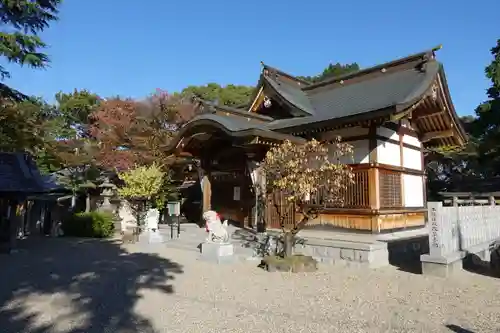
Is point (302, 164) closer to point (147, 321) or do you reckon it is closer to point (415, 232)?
point (147, 321)

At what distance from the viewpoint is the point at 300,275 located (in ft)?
28.3

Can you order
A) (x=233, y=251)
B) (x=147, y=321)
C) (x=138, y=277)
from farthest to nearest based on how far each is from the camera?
(x=233, y=251)
(x=138, y=277)
(x=147, y=321)

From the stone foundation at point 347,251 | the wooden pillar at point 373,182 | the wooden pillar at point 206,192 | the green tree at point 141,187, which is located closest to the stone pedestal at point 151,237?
the green tree at point 141,187

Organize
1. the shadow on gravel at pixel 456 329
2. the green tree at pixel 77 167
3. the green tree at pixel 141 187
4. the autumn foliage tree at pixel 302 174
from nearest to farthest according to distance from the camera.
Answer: the shadow on gravel at pixel 456 329, the autumn foliage tree at pixel 302 174, the green tree at pixel 141 187, the green tree at pixel 77 167

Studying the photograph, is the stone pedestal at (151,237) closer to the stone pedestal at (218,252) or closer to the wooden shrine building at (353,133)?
the wooden shrine building at (353,133)

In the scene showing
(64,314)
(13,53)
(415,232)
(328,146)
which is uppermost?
(13,53)

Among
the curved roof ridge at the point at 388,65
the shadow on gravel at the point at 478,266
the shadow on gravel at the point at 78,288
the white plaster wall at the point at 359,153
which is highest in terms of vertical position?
the curved roof ridge at the point at 388,65

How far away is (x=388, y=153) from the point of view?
1234 cm

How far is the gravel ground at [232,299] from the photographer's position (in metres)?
5.24

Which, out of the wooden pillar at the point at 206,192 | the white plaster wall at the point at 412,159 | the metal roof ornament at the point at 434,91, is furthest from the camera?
the wooden pillar at the point at 206,192

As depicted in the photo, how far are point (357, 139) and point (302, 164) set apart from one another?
147 inches

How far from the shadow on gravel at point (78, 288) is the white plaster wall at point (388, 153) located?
693 cm

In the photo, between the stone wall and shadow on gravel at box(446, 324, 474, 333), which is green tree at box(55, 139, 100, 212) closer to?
the stone wall

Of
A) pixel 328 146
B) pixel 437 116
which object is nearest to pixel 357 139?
pixel 328 146
